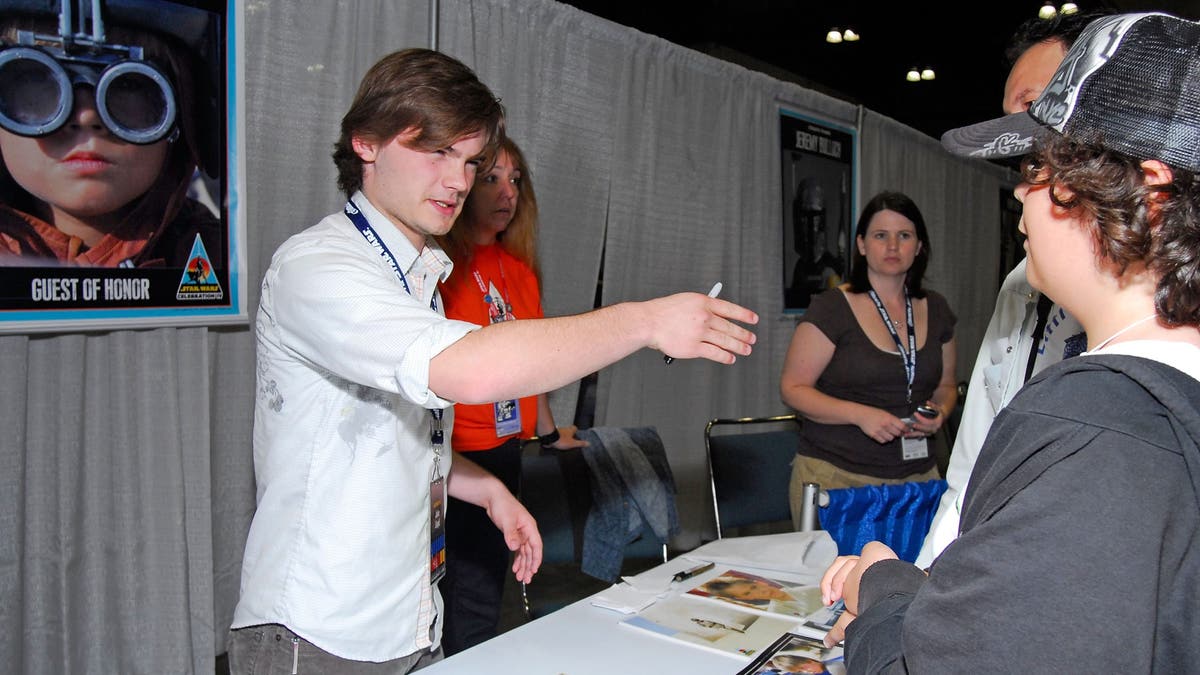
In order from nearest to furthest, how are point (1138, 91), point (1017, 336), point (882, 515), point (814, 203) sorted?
point (1138, 91)
point (1017, 336)
point (882, 515)
point (814, 203)

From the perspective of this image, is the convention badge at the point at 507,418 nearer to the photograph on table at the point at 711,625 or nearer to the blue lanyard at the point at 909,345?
the photograph on table at the point at 711,625

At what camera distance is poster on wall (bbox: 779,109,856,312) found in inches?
191

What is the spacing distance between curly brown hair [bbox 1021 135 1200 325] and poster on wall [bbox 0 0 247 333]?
7.29ft

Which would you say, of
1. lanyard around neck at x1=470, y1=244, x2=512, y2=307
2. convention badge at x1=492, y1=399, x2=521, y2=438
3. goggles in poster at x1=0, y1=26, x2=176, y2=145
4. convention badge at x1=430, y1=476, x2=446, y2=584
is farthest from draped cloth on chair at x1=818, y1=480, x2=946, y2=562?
goggles in poster at x1=0, y1=26, x2=176, y2=145

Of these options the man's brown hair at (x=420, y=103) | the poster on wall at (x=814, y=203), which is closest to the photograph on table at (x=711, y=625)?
the man's brown hair at (x=420, y=103)

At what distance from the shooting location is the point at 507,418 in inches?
94.2

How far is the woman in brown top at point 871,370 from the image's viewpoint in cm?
270

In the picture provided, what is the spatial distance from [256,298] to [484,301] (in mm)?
734

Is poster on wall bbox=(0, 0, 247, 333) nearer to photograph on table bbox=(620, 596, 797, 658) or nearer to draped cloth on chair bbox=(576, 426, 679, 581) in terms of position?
draped cloth on chair bbox=(576, 426, 679, 581)

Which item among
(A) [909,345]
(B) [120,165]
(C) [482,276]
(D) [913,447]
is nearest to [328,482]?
(C) [482,276]

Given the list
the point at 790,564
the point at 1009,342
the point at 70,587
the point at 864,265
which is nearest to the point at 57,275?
the point at 70,587

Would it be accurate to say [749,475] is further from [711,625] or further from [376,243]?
[376,243]

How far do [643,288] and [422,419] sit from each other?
8.83 ft

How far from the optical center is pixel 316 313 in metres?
1.15
